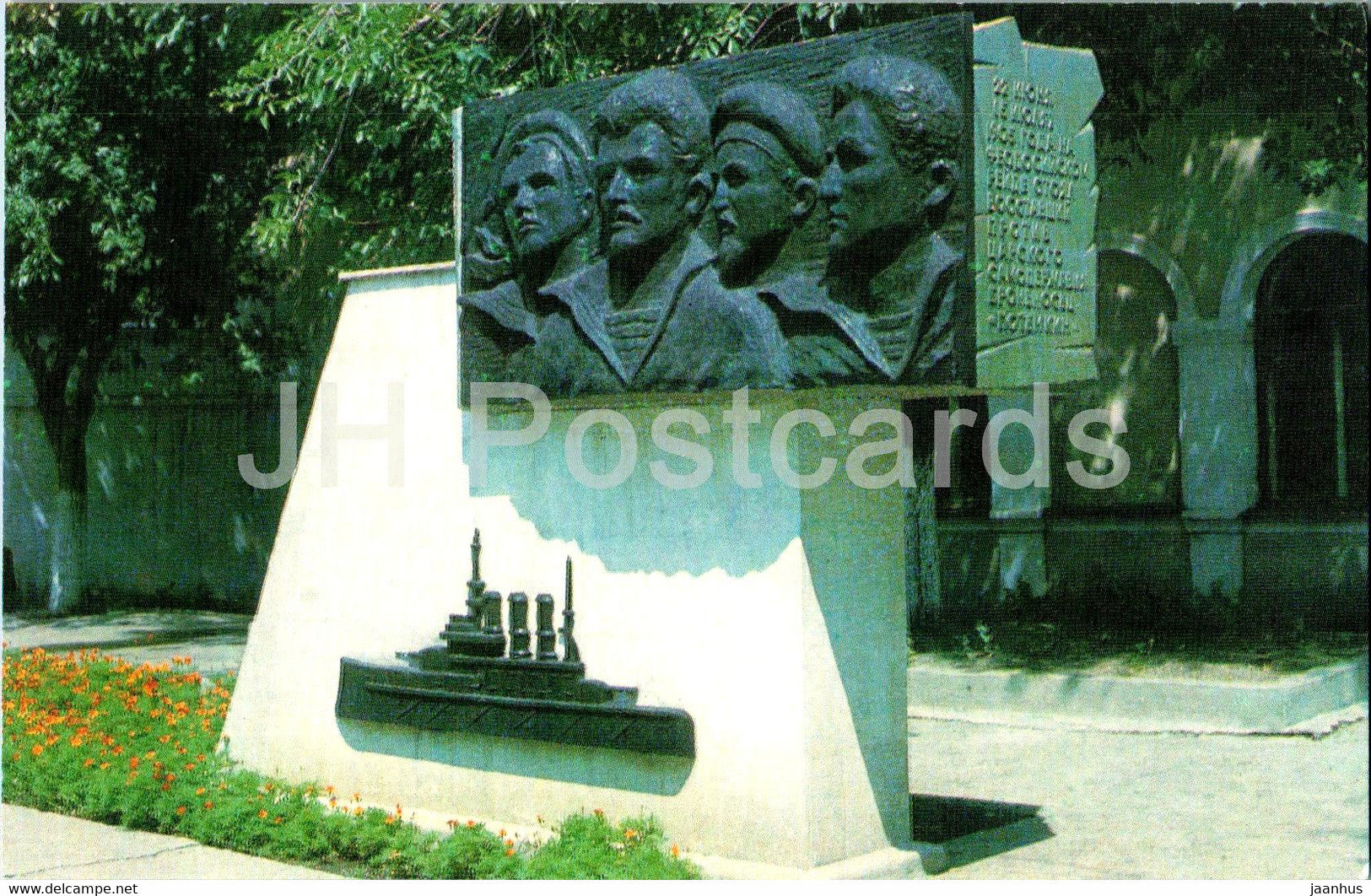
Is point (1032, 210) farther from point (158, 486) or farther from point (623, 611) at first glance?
point (158, 486)

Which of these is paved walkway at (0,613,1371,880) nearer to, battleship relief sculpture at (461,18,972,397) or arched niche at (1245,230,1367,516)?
battleship relief sculpture at (461,18,972,397)

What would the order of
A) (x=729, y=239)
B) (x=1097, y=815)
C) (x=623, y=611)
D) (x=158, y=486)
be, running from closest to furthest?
(x=729, y=239), (x=623, y=611), (x=1097, y=815), (x=158, y=486)

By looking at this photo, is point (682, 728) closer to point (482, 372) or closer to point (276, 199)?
point (482, 372)

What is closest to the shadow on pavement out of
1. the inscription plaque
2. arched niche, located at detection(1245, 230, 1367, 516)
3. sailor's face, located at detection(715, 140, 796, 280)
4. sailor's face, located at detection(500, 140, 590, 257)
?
the inscription plaque

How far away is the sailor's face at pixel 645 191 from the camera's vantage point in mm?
6469

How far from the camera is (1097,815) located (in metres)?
7.85

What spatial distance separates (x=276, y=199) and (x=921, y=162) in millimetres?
6985

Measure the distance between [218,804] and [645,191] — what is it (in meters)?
3.40

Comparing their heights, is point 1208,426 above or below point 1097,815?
above

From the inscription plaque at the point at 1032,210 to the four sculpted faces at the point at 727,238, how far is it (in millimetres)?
182

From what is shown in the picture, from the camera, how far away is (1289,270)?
14.8 m

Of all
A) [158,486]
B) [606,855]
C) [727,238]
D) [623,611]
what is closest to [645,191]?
[727,238]

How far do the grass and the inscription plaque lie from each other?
2311mm

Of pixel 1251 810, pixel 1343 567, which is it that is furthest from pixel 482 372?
pixel 1343 567
